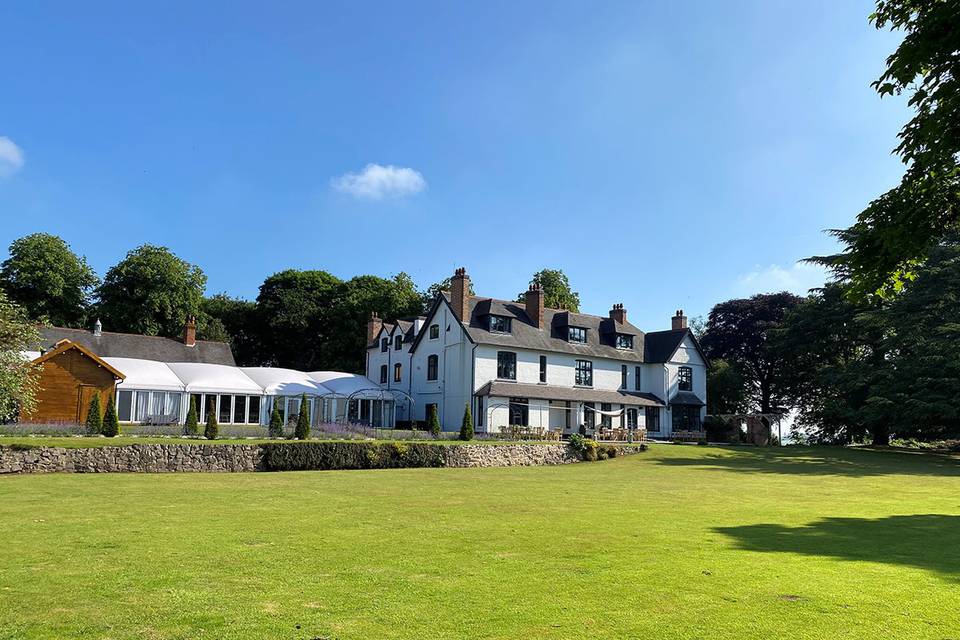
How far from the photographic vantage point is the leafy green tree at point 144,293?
52844 mm

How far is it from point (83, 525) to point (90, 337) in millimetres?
34143

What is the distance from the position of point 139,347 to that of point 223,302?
2268 centimetres

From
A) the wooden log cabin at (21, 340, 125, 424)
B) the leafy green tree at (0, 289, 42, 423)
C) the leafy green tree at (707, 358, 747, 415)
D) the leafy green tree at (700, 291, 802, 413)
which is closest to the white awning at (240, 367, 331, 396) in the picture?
the wooden log cabin at (21, 340, 125, 424)

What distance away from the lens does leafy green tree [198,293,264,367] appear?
207ft

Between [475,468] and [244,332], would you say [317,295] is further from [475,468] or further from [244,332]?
[475,468]

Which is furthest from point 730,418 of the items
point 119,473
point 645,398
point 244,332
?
point 244,332

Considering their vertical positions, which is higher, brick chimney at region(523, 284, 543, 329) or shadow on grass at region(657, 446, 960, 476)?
brick chimney at region(523, 284, 543, 329)

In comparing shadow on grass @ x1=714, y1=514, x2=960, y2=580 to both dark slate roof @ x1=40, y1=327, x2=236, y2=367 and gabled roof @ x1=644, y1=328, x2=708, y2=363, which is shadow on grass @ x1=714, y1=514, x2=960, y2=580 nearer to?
gabled roof @ x1=644, y1=328, x2=708, y2=363

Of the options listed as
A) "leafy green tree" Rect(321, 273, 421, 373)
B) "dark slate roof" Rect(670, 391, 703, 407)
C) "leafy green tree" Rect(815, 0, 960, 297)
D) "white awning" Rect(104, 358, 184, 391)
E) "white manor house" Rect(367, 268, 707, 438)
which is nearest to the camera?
"leafy green tree" Rect(815, 0, 960, 297)

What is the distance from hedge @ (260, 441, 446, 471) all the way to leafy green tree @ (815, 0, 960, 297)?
19774mm

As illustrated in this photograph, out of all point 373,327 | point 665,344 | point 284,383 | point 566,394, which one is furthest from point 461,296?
point 665,344

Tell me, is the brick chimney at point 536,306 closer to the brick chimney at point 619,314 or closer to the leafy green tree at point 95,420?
the brick chimney at point 619,314

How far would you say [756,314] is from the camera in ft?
183

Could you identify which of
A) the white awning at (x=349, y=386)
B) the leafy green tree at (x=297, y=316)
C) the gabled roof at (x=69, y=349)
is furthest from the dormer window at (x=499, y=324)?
the leafy green tree at (x=297, y=316)
